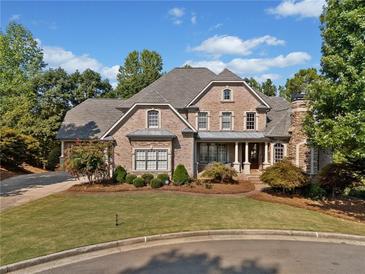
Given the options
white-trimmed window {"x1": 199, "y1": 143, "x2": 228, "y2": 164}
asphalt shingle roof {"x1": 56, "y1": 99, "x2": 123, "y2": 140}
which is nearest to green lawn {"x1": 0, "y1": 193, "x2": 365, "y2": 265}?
white-trimmed window {"x1": 199, "y1": 143, "x2": 228, "y2": 164}

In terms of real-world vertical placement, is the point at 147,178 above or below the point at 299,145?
below

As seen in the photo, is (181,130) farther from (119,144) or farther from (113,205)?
(113,205)

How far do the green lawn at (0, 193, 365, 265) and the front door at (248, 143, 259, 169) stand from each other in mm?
11897

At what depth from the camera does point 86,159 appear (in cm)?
2055

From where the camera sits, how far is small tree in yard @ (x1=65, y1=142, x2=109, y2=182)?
20.5 metres

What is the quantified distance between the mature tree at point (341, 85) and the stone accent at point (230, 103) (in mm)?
12511

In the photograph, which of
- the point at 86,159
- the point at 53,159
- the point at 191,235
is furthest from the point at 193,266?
the point at 53,159

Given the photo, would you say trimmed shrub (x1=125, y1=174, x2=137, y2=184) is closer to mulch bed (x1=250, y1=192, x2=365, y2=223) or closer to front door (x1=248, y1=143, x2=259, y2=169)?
mulch bed (x1=250, y1=192, x2=365, y2=223)

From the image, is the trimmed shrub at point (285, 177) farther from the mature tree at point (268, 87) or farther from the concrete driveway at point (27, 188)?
the mature tree at point (268, 87)

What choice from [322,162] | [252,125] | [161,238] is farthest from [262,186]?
[161,238]

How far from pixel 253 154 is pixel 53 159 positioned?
22.5 metres

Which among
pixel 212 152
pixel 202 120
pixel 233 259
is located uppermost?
pixel 202 120

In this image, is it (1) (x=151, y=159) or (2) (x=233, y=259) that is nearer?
(2) (x=233, y=259)

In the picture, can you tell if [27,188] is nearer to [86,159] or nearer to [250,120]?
[86,159]
